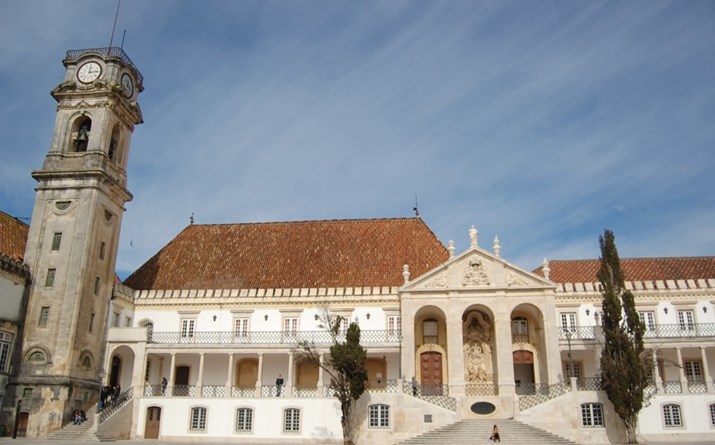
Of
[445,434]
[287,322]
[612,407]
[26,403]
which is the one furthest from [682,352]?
[26,403]

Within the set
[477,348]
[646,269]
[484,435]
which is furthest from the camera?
[646,269]

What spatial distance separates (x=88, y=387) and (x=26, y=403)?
2902 mm

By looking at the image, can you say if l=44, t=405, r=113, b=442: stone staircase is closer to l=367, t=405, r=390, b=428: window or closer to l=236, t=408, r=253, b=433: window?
l=236, t=408, r=253, b=433: window

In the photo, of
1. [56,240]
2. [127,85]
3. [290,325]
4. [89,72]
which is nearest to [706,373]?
[290,325]

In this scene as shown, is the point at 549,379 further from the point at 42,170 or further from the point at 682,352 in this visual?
the point at 42,170

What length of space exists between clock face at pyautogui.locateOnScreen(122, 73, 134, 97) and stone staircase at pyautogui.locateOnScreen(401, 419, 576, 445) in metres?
25.7

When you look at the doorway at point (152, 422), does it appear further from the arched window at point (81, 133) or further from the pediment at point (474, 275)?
the arched window at point (81, 133)

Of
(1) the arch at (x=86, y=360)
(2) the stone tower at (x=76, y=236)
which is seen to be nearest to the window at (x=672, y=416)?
(2) the stone tower at (x=76, y=236)

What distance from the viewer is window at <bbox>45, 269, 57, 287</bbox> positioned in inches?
1240

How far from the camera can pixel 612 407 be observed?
89.2 ft

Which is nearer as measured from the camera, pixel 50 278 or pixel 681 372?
pixel 681 372

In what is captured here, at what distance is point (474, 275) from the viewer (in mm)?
32188

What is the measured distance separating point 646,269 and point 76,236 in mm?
32260

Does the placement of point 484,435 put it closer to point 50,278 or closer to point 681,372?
point 681,372
